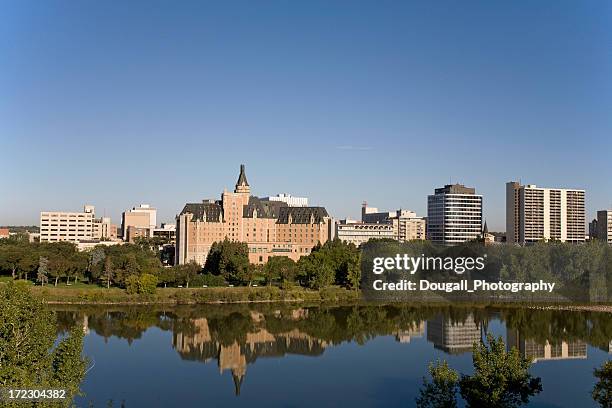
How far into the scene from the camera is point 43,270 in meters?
53.9

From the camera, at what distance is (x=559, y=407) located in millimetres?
23672

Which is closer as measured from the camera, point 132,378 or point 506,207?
point 132,378

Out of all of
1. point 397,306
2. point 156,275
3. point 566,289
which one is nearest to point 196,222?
point 156,275

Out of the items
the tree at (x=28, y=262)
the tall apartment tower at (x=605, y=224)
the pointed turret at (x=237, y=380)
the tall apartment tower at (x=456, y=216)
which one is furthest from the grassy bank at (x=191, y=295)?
the tall apartment tower at (x=605, y=224)

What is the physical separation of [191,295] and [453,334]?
22885 mm

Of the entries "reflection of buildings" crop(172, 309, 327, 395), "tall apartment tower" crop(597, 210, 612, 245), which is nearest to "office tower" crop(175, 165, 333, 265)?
"reflection of buildings" crop(172, 309, 327, 395)

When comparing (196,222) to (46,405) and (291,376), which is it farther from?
(46,405)

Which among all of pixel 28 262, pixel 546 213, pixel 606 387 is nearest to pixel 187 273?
pixel 28 262

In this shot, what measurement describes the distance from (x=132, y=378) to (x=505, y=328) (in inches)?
925

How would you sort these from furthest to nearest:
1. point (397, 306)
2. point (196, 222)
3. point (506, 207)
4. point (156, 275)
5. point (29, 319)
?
point (506, 207)
point (196, 222)
point (156, 275)
point (397, 306)
point (29, 319)

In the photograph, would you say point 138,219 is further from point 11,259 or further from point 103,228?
point 11,259

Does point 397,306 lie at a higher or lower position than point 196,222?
lower

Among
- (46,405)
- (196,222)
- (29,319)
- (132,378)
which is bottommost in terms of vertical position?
(132,378)

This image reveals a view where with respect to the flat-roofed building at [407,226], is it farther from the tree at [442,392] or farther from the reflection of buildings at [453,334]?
the tree at [442,392]
